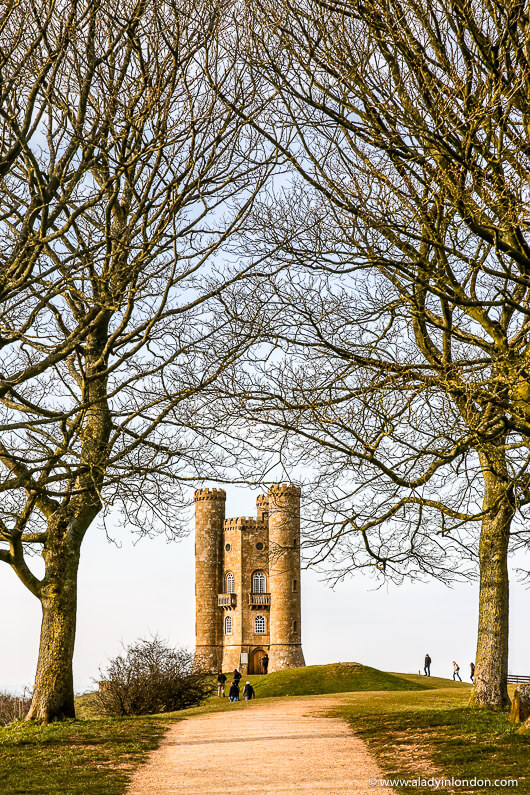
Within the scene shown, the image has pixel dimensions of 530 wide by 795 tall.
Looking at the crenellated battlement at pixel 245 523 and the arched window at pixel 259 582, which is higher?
the crenellated battlement at pixel 245 523

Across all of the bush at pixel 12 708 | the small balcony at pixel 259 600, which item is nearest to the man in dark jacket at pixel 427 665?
the small balcony at pixel 259 600

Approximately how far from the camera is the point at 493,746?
1141 cm

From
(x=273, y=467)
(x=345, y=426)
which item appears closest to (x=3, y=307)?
(x=273, y=467)

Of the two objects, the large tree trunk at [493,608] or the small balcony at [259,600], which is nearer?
the large tree trunk at [493,608]

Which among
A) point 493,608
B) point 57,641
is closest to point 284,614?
point 493,608

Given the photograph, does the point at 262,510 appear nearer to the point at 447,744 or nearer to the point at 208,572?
the point at 208,572

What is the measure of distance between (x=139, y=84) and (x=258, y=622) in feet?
147

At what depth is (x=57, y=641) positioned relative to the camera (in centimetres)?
1541

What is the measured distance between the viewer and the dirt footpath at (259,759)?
32.3 ft

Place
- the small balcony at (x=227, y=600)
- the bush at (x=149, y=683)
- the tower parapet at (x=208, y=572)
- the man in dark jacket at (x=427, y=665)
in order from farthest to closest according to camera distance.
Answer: the tower parapet at (x=208, y=572) → the small balcony at (x=227, y=600) → the man in dark jacket at (x=427, y=665) → the bush at (x=149, y=683)

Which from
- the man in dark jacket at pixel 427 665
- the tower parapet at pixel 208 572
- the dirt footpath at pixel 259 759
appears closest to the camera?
the dirt footpath at pixel 259 759

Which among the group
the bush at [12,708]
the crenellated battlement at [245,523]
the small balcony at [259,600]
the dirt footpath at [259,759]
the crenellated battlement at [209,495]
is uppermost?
the crenellated battlement at [209,495]

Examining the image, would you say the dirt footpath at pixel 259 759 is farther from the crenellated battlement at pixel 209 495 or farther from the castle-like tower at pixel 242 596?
the crenellated battlement at pixel 209 495

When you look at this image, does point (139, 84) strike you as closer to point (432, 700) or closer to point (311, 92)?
point (311, 92)
